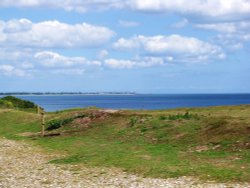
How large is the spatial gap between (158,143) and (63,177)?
14.4m

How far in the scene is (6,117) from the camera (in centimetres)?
7069

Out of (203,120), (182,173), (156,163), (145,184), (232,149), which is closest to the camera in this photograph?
(145,184)

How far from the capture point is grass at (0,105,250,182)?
28.1 m

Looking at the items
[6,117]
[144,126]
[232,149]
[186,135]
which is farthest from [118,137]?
[6,117]

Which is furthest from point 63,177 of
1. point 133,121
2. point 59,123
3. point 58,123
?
point 58,123

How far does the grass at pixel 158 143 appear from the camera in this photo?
28.1 m

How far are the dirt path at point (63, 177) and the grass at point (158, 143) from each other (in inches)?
55.6

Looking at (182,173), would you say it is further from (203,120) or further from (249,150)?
(203,120)

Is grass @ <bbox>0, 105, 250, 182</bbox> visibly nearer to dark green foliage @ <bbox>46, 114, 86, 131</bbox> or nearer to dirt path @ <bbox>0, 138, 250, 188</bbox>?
dark green foliage @ <bbox>46, 114, 86, 131</bbox>

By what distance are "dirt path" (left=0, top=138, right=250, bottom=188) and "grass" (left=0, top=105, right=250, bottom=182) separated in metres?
1.41

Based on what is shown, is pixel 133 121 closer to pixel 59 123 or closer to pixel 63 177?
pixel 59 123

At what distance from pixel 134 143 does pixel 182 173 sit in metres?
14.1

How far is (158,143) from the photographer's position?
39281mm

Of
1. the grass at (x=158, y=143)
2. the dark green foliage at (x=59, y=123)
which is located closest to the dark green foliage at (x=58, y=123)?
the dark green foliage at (x=59, y=123)
